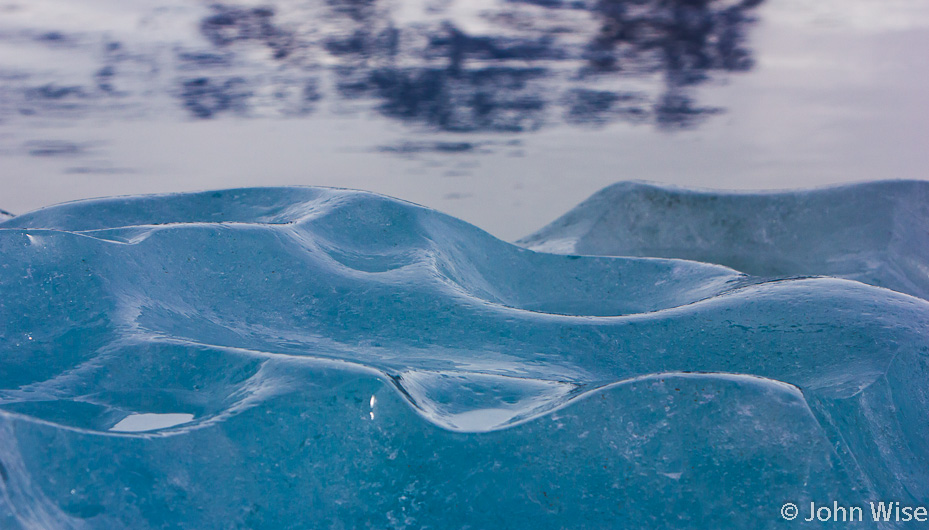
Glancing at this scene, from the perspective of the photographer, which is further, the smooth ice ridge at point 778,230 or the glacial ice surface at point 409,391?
the smooth ice ridge at point 778,230

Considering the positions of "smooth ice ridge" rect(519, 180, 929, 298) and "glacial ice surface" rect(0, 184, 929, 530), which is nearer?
"glacial ice surface" rect(0, 184, 929, 530)

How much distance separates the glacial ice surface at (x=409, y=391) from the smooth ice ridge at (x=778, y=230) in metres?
0.68

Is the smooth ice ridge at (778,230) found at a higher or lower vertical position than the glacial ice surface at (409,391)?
lower

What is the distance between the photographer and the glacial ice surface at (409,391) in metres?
0.77

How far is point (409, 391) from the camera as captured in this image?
86 cm

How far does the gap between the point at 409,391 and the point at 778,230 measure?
4.89 ft

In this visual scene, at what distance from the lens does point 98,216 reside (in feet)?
5.07

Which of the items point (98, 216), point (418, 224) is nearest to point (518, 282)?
point (418, 224)

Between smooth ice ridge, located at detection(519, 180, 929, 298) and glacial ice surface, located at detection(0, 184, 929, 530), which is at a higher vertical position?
glacial ice surface, located at detection(0, 184, 929, 530)

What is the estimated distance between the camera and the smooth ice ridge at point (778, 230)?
1881mm

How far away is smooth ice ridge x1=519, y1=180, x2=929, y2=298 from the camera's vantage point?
1881 mm

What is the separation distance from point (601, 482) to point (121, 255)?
2.54ft

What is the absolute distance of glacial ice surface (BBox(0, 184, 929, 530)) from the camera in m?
0.77

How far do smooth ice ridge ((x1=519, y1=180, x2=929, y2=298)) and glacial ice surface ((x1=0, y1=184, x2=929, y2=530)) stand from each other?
2.22ft
